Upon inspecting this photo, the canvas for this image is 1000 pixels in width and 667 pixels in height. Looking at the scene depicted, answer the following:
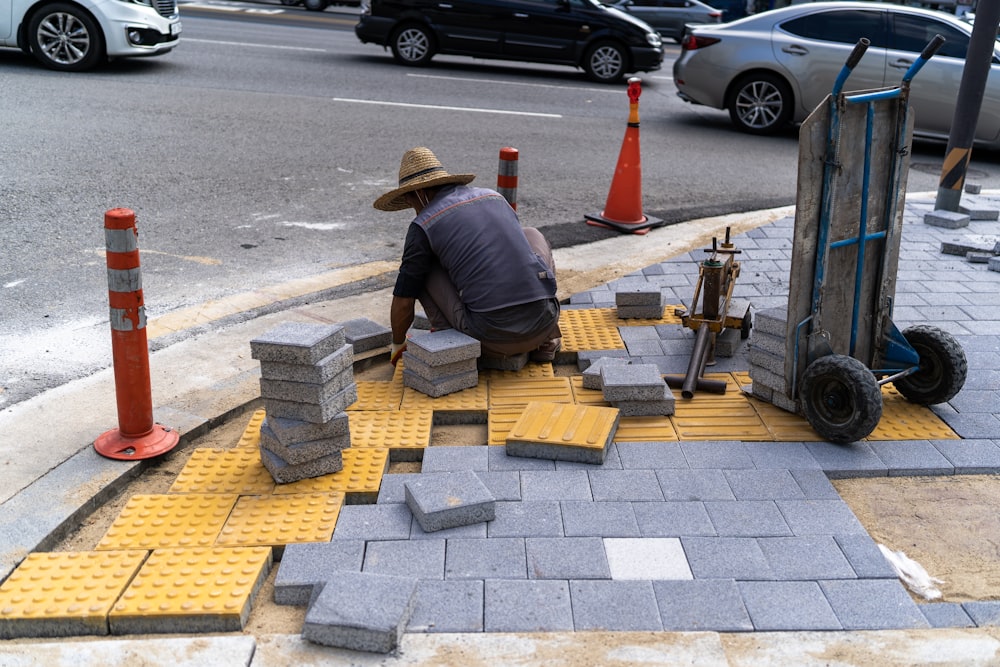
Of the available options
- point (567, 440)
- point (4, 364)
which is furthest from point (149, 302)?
point (567, 440)

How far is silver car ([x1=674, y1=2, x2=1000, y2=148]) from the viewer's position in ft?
40.5

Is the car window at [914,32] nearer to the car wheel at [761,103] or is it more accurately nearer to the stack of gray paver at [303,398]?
the car wheel at [761,103]

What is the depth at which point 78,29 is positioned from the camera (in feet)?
43.6

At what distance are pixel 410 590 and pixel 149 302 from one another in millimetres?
3918

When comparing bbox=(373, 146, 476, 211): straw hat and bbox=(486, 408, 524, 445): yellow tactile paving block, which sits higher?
bbox=(373, 146, 476, 211): straw hat

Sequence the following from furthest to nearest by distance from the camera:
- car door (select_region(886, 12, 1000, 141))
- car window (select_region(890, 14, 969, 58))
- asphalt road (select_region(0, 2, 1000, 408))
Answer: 1. car window (select_region(890, 14, 969, 58))
2. car door (select_region(886, 12, 1000, 141))
3. asphalt road (select_region(0, 2, 1000, 408))

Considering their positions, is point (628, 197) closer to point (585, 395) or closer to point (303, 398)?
point (585, 395)

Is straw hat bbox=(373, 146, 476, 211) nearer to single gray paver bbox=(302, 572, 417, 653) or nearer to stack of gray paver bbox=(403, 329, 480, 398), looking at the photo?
stack of gray paver bbox=(403, 329, 480, 398)

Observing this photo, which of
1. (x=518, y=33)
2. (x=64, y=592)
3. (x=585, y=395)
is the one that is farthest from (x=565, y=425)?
(x=518, y=33)

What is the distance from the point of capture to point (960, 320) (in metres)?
6.49

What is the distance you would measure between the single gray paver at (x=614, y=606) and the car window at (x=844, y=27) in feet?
36.2

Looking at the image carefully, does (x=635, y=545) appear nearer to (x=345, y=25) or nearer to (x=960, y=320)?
(x=960, y=320)

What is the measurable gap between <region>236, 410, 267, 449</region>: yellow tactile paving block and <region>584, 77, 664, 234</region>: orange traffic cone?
451 centimetres

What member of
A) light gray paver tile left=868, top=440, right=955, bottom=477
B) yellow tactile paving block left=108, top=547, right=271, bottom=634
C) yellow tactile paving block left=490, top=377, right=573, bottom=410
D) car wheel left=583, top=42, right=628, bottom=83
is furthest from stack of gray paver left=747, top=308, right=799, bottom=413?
car wheel left=583, top=42, right=628, bottom=83
